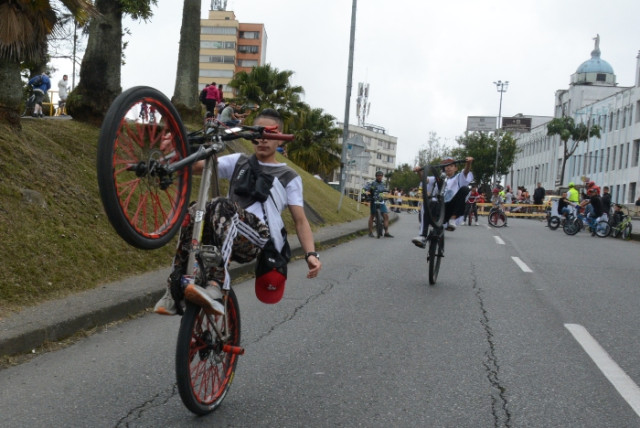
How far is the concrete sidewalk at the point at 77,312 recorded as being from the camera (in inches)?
210

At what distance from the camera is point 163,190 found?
362cm

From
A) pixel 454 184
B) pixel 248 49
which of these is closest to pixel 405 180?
pixel 248 49

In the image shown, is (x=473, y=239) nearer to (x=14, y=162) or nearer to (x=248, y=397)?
(x=14, y=162)

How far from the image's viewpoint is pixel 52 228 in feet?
26.3

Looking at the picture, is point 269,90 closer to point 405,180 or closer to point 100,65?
point 100,65

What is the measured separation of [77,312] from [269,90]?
99.5 ft

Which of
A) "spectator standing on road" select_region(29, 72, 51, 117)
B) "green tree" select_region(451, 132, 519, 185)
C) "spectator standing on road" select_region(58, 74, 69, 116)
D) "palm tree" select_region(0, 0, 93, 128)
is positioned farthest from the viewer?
"green tree" select_region(451, 132, 519, 185)

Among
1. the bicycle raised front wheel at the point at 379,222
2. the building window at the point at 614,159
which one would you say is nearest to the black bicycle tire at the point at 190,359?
the bicycle raised front wheel at the point at 379,222

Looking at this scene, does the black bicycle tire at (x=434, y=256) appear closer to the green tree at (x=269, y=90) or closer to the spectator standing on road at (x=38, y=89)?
the spectator standing on road at (x=38, y=89)

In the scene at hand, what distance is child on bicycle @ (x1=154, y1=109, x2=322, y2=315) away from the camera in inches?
148

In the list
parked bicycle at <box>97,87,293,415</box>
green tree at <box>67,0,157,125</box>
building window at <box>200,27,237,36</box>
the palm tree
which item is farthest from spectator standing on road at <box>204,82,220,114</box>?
building window at <box>200,27,237,36</box>

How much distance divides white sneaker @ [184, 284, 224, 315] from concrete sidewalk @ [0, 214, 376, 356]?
7.17ft

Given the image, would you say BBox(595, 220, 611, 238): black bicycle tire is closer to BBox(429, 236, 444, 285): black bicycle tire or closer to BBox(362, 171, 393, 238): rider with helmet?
BBox(362, 171, 393, 238): rider with helmet

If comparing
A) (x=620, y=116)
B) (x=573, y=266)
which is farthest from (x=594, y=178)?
(x=573, y=266)
